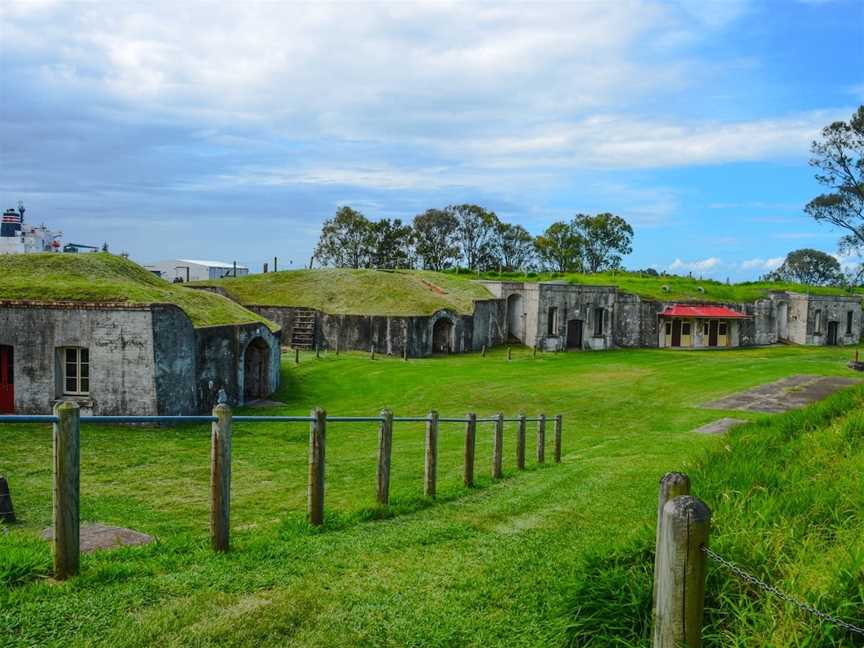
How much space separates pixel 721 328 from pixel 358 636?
49.0m

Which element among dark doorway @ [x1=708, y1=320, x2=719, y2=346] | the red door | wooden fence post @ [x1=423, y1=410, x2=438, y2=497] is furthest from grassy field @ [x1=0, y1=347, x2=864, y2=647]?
dark doorway @ [x1=708, y1=320, x2=719, y2=346]

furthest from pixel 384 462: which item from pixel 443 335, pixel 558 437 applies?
pixel 443 335

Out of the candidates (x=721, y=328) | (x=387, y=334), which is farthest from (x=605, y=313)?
(x=387, y=334)

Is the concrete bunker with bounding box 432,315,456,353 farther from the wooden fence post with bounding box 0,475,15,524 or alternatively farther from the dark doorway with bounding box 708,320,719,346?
the wooden fence post with bounding box 0,475,15,524

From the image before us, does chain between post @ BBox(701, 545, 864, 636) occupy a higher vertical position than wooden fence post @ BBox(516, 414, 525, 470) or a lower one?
higher

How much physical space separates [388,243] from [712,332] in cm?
3479

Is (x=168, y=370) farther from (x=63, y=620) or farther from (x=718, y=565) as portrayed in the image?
(x=718, y=565)

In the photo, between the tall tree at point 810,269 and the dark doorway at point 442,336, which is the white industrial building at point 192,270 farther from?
the tall tree at point 810,269

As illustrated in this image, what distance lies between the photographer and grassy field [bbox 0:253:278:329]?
19.3m

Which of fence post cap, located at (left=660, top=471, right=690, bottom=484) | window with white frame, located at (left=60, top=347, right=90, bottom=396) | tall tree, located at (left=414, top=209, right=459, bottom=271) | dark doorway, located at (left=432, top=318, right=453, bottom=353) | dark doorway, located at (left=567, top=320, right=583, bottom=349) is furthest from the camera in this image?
tall tree, located at (left=414, top=209, right=459, bottom=271)

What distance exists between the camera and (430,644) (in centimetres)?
468

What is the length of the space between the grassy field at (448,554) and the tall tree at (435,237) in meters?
64.3

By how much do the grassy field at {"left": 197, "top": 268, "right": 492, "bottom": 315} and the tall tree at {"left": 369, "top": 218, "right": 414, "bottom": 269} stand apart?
27.1 m

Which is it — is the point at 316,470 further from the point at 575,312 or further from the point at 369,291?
the point at 575,312
